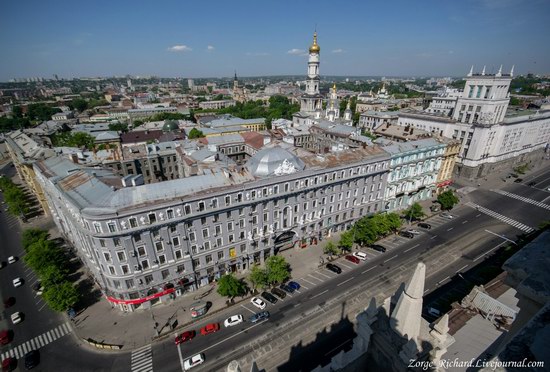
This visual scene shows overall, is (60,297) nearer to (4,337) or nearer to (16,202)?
(4,337)

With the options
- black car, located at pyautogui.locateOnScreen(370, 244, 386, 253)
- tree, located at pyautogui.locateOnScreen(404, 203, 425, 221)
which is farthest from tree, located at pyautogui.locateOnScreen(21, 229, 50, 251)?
tree, located at pyautogui.locateOnScreen(404, 203, 425, 221)

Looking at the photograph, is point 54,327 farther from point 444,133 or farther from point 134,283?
point 444,133

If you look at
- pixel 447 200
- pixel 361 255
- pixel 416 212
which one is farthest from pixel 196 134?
pixel 447 200

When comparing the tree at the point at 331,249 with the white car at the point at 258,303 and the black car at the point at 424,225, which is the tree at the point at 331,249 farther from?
the black car at the point at 424,225

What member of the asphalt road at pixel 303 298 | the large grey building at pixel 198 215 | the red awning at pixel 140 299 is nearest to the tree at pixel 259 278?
the asphalt road at pixel 303 298

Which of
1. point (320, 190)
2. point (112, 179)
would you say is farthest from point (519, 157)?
point (112, 179)

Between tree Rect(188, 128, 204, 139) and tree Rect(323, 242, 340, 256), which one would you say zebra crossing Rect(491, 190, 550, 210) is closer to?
tree Rect(323, 242, 340, 256)
